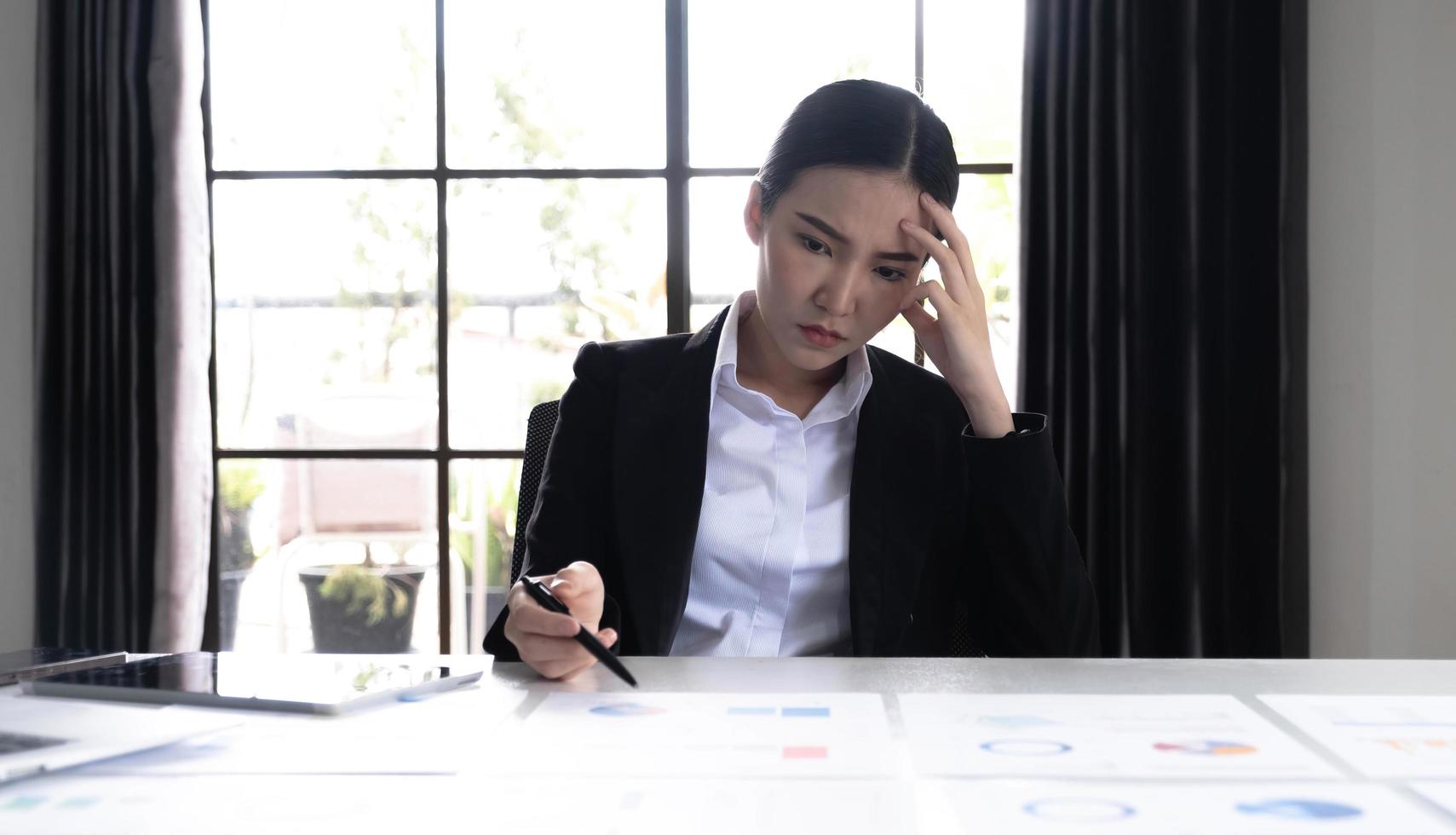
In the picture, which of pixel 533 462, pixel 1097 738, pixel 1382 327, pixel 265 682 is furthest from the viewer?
pixel 1382 327

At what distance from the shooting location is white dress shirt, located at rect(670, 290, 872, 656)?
3.98 ft

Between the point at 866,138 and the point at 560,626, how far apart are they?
2.24 ft

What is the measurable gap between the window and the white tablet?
176cm

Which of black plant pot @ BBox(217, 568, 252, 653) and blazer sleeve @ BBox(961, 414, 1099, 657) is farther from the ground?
blazer sleeve @ BBox(961, 414, 1099, 657)

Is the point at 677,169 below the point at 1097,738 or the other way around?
the other way around

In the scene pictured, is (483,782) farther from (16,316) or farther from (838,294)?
(16,316)

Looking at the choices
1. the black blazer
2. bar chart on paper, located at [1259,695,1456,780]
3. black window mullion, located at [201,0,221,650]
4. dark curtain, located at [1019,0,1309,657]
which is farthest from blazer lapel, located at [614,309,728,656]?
black window mullion, located at [201,0,221,650]

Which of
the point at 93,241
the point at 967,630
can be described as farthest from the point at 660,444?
the point at 93,241

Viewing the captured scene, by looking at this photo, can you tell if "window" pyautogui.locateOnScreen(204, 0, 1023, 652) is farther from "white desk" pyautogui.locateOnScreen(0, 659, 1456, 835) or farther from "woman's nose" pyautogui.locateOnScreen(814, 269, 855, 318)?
"white desk" pyautogui.locateOnScreen(0, 659, 1456, 835)

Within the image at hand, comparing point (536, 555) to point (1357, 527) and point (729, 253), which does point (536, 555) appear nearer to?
point (729, 253)

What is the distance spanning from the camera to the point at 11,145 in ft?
8.29

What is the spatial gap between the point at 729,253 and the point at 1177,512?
1.15 metres

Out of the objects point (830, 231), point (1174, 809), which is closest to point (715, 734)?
point (1174, 809)

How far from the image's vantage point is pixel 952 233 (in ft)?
4.15
